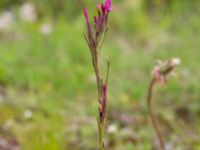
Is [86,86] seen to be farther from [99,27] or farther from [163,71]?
[99,27]

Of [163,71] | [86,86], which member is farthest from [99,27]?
[86,86]

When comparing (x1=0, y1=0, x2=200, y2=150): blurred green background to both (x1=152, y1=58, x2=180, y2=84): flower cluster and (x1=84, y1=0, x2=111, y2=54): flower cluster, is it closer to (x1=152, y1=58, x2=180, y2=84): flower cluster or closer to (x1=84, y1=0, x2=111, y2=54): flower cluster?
Result: (x1=152, y1=58, x2=180, y2=84): flower cluster

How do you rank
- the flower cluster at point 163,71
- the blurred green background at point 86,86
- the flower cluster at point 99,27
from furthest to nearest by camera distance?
the blurred green background at point 86,86 < the flower cluster at point 163,71 < the flower cluster at point 99,27

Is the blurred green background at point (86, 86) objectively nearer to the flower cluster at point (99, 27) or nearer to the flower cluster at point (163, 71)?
the flower cluster at point (163, 71)

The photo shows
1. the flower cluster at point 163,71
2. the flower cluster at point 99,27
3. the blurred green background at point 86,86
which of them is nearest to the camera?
the flower cluster at point 99,27

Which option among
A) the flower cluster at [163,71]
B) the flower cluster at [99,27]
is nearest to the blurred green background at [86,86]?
the flower cluster at [163,71]

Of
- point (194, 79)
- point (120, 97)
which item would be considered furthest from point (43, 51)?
point (194, 79)

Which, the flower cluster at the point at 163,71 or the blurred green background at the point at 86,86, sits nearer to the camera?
the flower cluster at the point at 163,71

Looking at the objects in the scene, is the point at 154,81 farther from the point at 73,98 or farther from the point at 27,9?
the point at 27,9

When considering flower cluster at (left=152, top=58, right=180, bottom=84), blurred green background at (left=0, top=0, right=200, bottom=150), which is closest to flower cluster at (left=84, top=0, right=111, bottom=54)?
flower cluster at (left=152, top=58, right=180, bottom=84)
